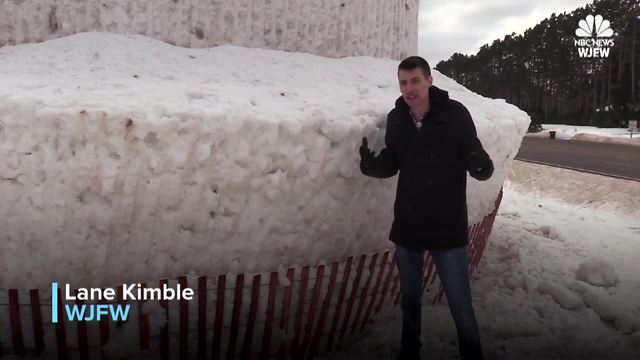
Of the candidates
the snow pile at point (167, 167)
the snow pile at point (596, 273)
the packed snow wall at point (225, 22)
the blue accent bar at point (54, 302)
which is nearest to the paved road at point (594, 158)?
the snow pile at point (596, 273)

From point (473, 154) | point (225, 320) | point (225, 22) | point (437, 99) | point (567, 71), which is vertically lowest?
point (225, 320)

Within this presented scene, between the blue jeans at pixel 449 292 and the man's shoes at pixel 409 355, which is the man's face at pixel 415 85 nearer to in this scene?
the blue jeans at pixel 449 292

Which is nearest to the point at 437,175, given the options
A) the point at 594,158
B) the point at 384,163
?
the point at 384,163

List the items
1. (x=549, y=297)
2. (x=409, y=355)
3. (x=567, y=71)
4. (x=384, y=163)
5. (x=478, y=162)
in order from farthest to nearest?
(x=567, y=71), (x=549, y=297), (x=409, y=355), (x=384, y=163), (x=478, y=162)

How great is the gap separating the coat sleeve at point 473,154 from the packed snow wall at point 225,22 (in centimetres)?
191

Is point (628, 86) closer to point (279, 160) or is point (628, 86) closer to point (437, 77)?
point (437, 77)

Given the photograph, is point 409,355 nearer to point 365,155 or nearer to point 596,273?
point 365,155

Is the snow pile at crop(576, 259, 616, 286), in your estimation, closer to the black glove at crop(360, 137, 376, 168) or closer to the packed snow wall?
the packed snow wall

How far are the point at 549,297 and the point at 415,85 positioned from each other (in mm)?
2649

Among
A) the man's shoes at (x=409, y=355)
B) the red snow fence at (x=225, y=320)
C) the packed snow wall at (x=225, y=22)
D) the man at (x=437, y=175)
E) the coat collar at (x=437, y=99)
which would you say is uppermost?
the packed snow wall at (x=225, y=22)

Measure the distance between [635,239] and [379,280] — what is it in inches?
186

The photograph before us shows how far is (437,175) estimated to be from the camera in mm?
2725

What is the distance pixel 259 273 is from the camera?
313 centimetres

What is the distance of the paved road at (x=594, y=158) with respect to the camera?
11822mm
